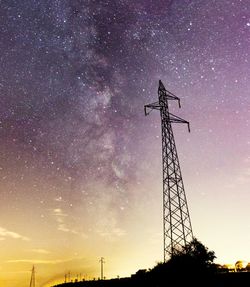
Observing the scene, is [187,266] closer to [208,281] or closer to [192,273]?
[192,273]

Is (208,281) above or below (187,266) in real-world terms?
below

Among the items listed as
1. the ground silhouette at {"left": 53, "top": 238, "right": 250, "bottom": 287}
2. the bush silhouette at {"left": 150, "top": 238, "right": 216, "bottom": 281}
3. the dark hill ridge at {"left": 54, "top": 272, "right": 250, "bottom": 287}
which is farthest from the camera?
the bush silhouette at {"left": 150, "top": 238, "right": 216, "bottom": 281}

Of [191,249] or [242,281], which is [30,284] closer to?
[191,249]

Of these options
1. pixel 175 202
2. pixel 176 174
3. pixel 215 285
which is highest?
pixel 176 174

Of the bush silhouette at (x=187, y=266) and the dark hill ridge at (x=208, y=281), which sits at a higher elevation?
the bush silhouette at (x=187, y=266)

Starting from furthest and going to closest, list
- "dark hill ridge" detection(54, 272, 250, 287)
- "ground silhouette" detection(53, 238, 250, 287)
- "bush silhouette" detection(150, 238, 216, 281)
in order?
1. "bush silhouette" detection(150, 238, 216, 281)
2. "ground silhouette" detection(53, 238, 250, 287)
3. "dark hill ridge" detection(54, 272, 250, 287)

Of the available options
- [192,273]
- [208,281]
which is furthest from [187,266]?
[208,281]

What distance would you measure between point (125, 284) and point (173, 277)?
12996 mm

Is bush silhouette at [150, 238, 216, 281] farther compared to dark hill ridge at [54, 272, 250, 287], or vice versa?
bush silhouette at [150, 238, 216, 281]

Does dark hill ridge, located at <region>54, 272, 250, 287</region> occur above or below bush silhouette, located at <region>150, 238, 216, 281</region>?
below

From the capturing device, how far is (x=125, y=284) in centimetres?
4319

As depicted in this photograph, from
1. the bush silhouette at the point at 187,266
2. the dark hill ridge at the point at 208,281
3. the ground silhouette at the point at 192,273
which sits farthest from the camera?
the bush silhouette at the point at 187,266

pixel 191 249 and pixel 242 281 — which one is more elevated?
pixel 191 249

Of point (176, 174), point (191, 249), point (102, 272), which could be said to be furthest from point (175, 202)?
point (102, 272)
